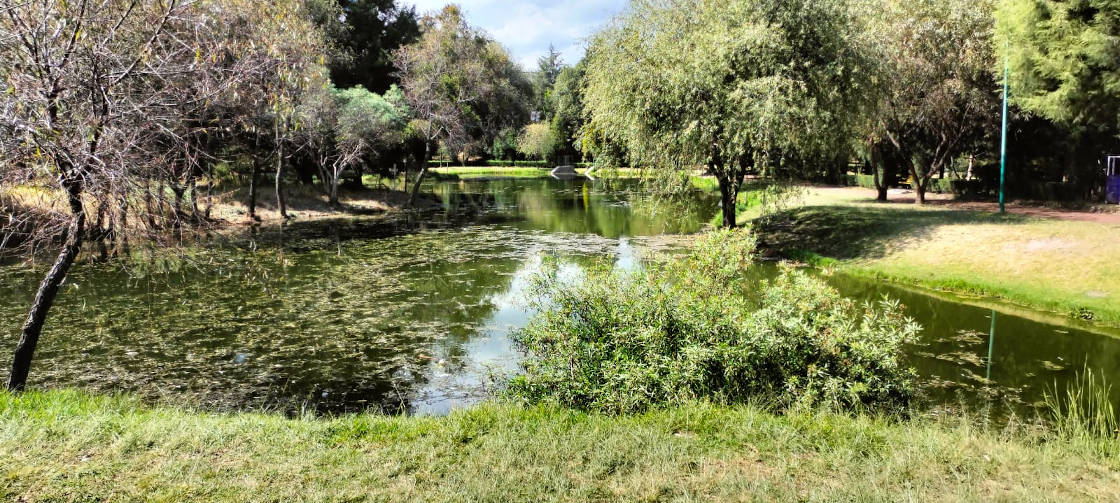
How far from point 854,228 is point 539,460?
19718 millimetres

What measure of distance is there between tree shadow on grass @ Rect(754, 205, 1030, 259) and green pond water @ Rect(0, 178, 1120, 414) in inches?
142

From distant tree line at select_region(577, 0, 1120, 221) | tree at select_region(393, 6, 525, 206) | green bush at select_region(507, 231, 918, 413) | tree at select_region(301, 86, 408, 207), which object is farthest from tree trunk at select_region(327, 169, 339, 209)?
green bush at select_region(507, 231, 918, 413)

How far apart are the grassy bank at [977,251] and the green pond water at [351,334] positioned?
963 millimetres

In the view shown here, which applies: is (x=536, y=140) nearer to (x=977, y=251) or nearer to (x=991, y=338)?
(x=977, y=251)

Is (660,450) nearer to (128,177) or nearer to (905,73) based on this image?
(128,177)

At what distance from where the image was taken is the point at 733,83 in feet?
65.7

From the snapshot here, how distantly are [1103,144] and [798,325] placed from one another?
29.0 m

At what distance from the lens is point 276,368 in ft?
33.2

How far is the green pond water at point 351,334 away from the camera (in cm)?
919

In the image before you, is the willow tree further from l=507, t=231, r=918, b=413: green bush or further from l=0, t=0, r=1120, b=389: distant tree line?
l=507, t=231, r=918, b=413: green bush

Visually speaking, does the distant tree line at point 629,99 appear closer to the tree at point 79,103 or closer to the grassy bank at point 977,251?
the tree at point 79,103

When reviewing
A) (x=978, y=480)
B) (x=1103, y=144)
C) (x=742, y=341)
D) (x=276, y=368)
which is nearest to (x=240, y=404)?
(x=276, y=368)

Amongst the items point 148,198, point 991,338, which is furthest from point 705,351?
point 991,338

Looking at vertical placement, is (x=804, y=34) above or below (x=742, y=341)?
above
